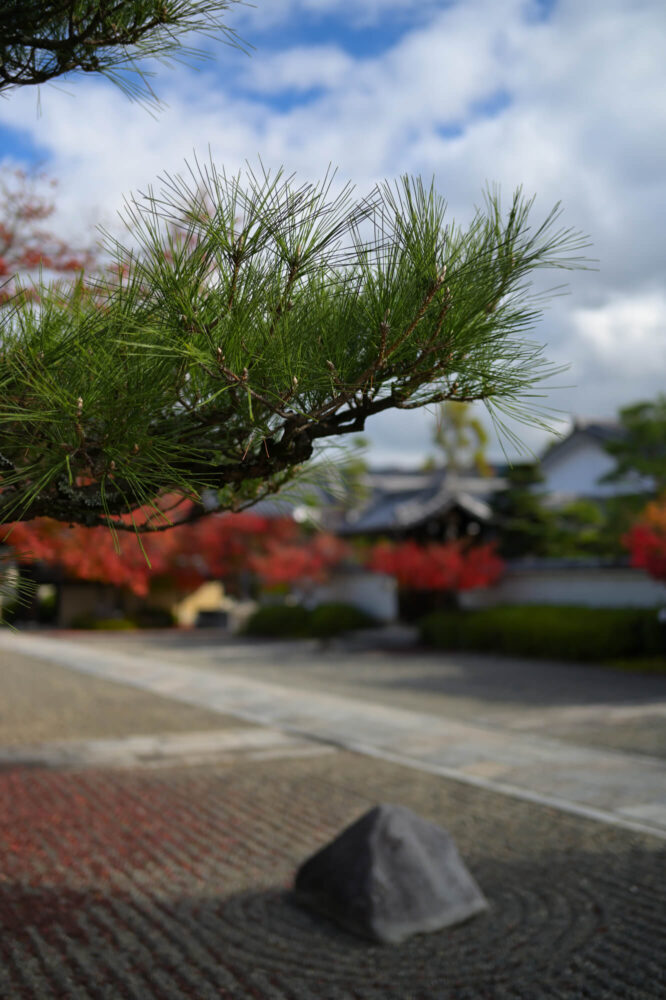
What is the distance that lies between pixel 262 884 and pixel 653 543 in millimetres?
11442

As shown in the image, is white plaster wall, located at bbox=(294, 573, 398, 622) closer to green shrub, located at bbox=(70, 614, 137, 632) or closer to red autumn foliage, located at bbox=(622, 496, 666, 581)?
green shrub, located at bbox=(70, 614, 137, 632)

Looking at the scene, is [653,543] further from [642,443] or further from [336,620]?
[336,620]

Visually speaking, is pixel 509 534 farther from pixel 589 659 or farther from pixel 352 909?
pixel 352 909

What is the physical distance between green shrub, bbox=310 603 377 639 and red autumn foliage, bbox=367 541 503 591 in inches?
149

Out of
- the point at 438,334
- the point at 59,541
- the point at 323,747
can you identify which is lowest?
the point at 323,747

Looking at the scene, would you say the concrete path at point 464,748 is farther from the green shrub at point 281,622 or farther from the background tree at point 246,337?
the green shrub at point 281,622

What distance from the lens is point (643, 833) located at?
583 centimetres

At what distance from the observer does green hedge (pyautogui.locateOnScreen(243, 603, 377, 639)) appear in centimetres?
2509

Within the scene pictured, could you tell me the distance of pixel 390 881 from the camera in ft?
14.2

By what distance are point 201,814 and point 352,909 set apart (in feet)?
7.84

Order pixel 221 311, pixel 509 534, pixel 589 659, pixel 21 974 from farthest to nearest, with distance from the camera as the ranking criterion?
pixel 509 534 < pixel 589 659 < pixel 21 974 < pixel 221 311

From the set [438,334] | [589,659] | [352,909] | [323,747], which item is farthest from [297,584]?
[438,334]

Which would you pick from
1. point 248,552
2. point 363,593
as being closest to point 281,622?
point 248,552

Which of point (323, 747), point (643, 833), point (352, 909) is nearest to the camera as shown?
point (352, 909)
